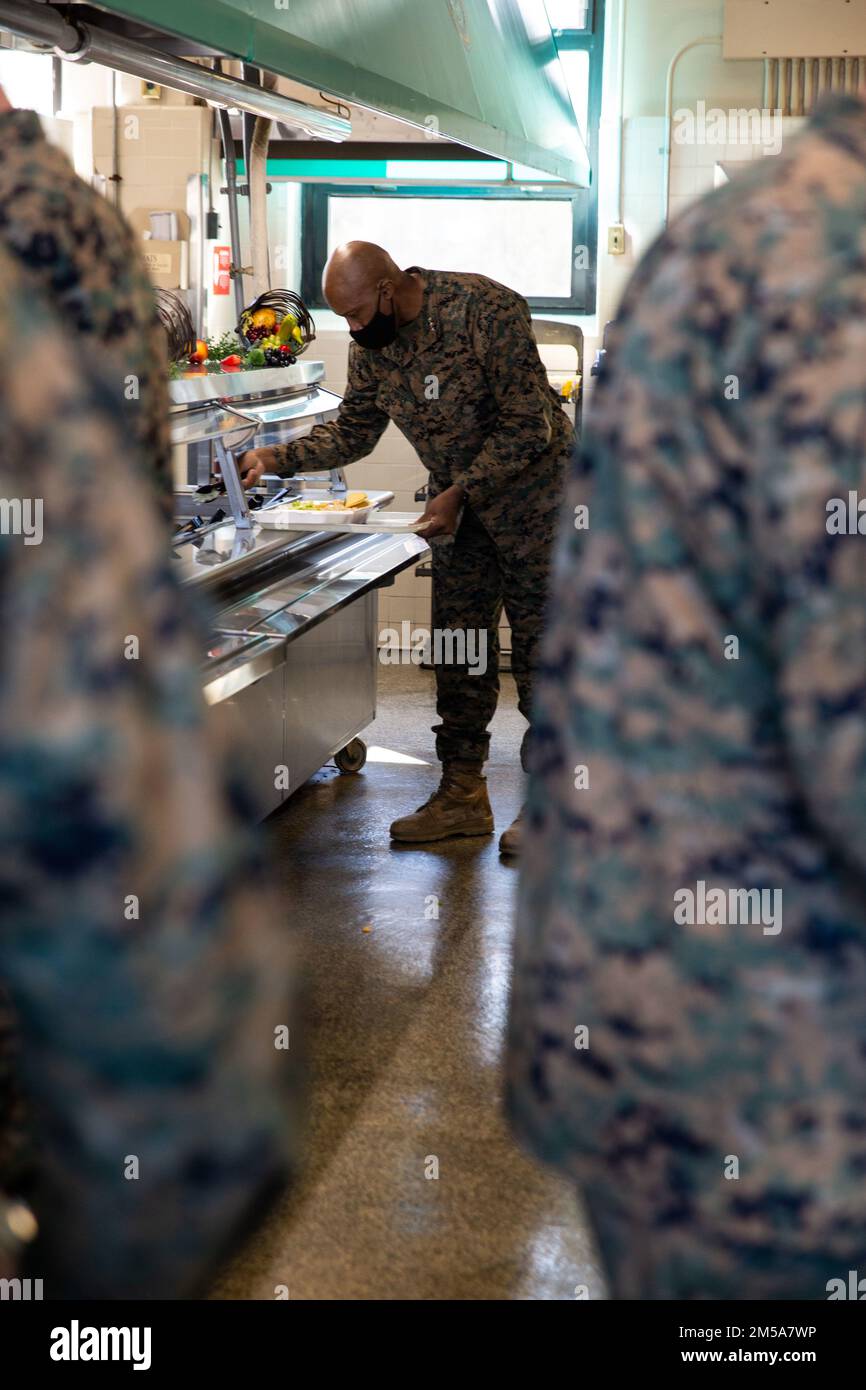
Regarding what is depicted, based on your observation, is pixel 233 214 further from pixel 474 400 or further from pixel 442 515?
pixel 442 515

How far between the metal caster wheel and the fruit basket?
56.9 inches

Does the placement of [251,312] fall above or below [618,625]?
above

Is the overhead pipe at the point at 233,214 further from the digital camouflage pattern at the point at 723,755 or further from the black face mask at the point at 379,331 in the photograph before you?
the digital camouflage pattern at the point at 723,755

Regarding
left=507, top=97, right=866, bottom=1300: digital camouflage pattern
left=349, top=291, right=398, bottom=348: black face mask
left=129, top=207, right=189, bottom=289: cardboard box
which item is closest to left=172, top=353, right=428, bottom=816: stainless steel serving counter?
left=349, top=291, right=398, bottom=348: black face mask

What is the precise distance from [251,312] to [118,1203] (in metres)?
4.58

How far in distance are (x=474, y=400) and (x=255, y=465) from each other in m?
0.68

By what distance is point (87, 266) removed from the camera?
1231mm

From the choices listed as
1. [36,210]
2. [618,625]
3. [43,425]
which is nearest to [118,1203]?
[43,425]

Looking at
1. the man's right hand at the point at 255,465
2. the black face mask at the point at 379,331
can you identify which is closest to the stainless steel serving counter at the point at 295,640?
the man's right hand at the point at 255,465

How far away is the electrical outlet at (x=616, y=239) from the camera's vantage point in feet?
24.0

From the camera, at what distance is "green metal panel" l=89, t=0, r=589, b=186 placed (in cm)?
250

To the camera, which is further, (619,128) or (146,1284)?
(619,128)

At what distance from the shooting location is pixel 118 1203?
2.11 ft
